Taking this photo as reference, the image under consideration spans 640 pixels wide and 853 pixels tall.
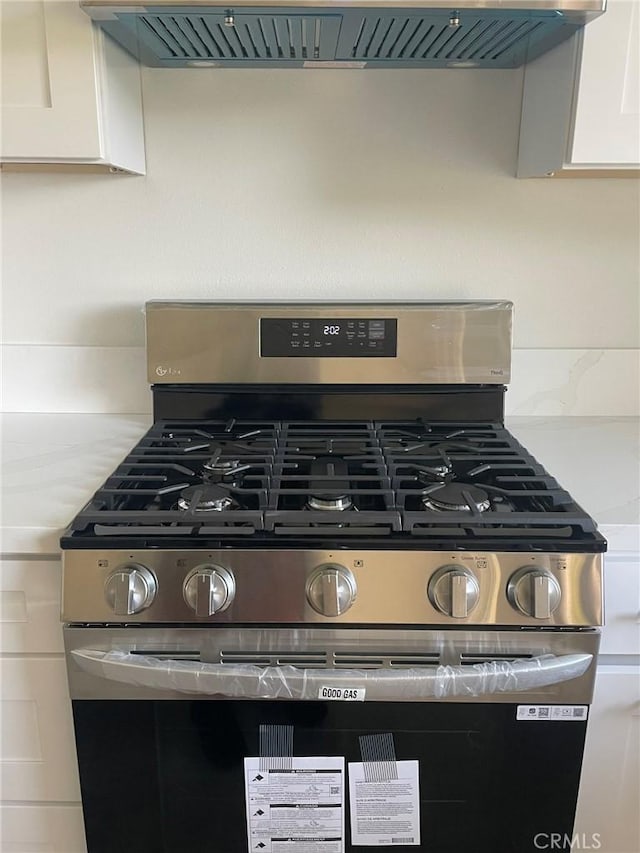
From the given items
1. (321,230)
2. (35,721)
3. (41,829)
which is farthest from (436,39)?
(41,829)

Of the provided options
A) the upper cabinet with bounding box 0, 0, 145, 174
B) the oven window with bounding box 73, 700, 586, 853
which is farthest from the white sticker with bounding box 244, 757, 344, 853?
the upper cabinet with bounding box 0, 0, 145, 174

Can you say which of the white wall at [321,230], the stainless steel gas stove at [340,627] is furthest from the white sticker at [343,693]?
the white wall at [321,230]

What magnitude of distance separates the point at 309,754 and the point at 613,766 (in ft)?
1.51

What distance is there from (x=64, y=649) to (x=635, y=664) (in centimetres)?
82

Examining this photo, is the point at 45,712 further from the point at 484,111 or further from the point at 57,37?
the point at 484,111

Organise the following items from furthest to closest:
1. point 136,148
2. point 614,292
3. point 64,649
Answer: point 614,292
point 136,148
point 64,649

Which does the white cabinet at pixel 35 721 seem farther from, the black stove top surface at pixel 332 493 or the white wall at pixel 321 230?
the white wall at pixel 321 230

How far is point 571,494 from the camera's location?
41.2 inches

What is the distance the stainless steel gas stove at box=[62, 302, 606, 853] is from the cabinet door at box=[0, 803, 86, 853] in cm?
9

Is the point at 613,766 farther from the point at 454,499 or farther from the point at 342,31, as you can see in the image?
the point at 342,31

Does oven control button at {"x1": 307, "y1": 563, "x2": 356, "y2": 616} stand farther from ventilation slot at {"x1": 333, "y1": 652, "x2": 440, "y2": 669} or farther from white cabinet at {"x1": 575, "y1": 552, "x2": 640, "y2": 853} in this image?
white cabinet at {"x1": 575, "y1": 552, "x2": 640, "y2": 853}

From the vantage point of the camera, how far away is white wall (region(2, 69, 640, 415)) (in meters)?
1.36

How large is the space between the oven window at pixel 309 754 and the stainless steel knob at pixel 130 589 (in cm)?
16

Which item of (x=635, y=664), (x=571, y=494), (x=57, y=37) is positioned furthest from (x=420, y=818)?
(x=57, y=37)
